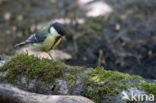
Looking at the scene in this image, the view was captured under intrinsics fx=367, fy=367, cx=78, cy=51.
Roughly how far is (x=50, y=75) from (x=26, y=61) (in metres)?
0.37

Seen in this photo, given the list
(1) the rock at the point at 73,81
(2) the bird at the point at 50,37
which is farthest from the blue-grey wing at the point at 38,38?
(1) the rock at the point at 73,81

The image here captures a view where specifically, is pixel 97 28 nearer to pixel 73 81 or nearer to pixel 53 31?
pixel 53 31

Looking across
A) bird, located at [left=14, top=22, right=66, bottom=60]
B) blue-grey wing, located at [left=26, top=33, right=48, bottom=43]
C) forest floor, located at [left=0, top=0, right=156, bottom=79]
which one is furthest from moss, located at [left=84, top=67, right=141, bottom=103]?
forest floor, located at [left=0, top=0, right=156, bottom=79]

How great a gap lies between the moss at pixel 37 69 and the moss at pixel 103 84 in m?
0.21

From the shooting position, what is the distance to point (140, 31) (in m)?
7.82

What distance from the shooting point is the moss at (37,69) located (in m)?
3.72

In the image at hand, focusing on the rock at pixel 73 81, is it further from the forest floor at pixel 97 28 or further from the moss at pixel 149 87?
the forest floor at pixel 97 28

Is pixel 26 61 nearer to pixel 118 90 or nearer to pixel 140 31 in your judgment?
pixel 118 90

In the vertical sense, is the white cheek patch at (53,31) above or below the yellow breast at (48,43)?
above

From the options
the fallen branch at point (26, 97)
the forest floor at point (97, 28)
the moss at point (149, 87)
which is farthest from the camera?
the forest floor at point (97, 28)

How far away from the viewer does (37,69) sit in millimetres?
3791

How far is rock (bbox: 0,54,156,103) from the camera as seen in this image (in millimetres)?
3469

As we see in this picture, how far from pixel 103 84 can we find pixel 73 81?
311 millimetres

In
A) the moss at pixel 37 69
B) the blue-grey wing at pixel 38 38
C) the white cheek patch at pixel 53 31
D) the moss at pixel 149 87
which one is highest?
the white cheek patch at pixel 53 31
